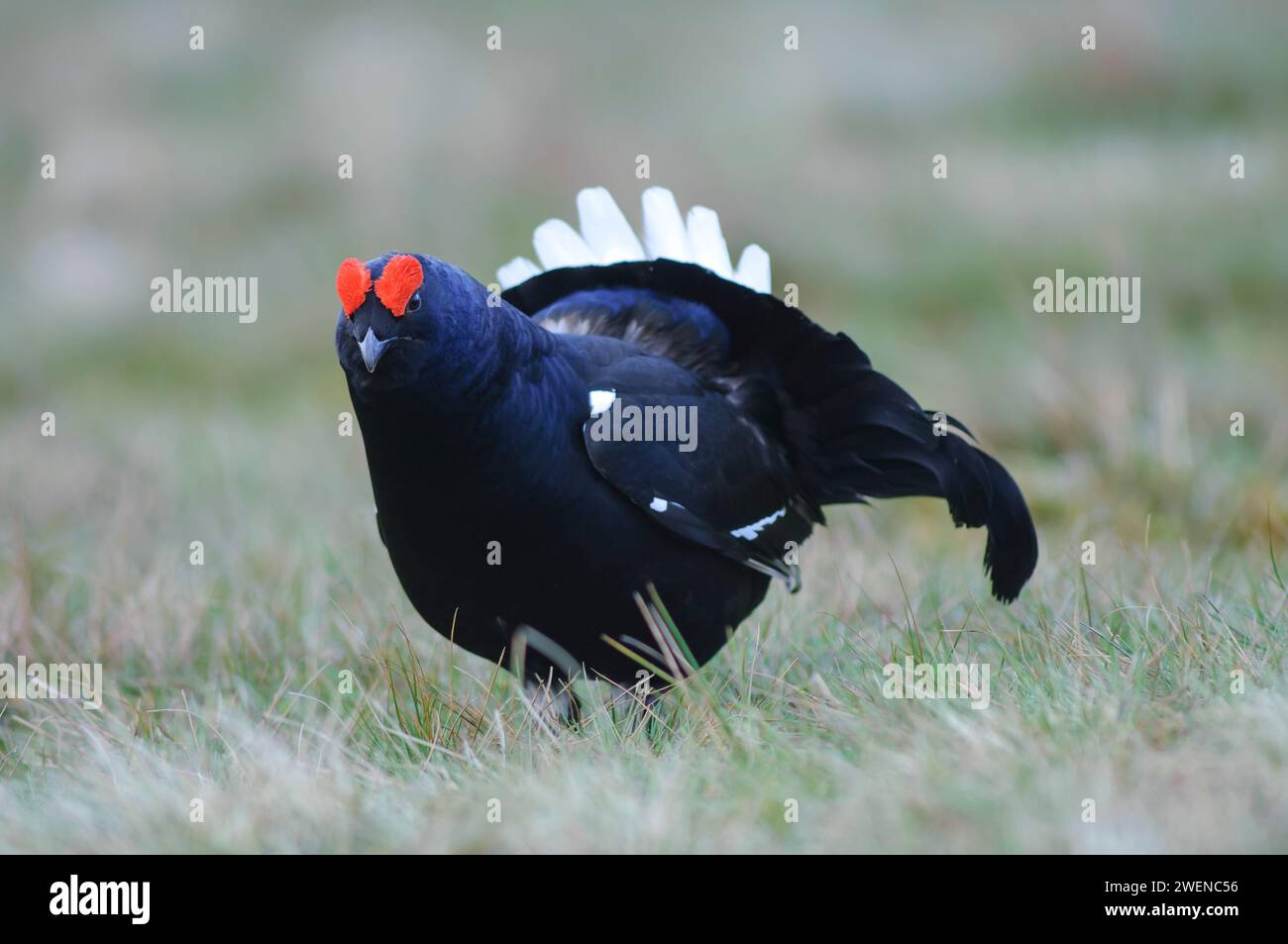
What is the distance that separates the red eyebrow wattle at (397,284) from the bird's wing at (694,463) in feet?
2.03

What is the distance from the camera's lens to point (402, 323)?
3.24 metres

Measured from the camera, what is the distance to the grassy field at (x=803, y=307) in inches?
115

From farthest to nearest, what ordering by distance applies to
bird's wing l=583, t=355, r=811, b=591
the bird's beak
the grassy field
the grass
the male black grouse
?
bird's wing l=583, t=355, r=811, b=591, the male black grouse, the bird's beak, the grassy field, the grass

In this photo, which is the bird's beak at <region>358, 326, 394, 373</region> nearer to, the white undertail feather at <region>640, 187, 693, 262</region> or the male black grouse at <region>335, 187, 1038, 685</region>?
the male black grouse at <region>335, 187, 1038, 685</region>

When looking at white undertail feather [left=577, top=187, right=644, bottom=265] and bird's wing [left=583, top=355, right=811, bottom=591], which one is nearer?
bird's wing [left=583, top=355, right=811, bottom=591]

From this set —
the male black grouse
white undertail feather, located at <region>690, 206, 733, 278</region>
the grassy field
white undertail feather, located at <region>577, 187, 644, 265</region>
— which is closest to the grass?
the grassy field

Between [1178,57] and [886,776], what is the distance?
10.9 m

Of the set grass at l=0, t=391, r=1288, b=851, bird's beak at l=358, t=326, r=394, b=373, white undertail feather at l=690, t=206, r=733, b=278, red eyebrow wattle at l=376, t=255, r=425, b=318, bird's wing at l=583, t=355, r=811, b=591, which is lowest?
grass at l=0, t=391, r=1288, b=851

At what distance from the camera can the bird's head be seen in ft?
10.6

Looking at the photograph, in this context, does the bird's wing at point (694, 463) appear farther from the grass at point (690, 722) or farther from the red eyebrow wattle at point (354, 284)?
the red eyebrow wattle at point (354, 284)

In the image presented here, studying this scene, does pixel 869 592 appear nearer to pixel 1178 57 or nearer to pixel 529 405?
pixel 529 405

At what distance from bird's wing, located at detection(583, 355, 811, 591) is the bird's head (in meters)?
0.48

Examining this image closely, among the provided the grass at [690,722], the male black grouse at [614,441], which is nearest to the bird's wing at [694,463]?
the male black grouse at [614,441]
